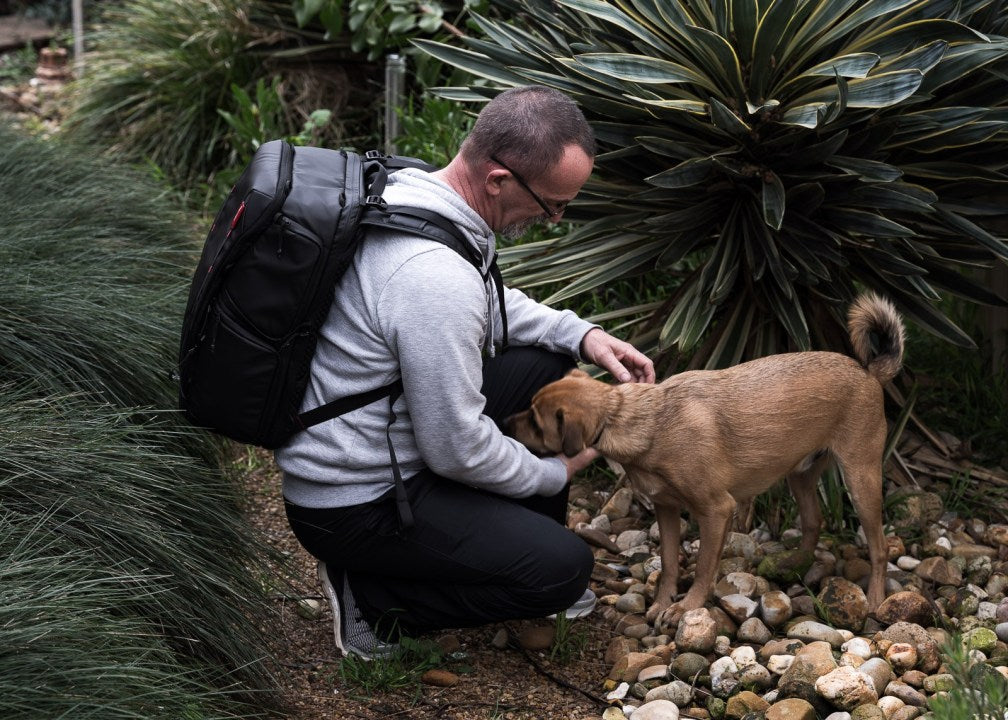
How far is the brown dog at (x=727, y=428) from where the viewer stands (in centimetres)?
381

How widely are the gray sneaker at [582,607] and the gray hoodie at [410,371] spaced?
599mm

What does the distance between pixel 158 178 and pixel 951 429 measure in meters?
5.13

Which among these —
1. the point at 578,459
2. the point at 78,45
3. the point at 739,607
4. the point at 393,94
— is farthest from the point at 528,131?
the point at 78,45

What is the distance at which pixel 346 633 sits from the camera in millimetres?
3809

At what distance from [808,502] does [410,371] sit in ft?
6.10

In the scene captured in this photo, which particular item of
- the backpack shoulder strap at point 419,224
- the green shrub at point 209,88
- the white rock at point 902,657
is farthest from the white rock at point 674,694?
the green shrub at point 209,88

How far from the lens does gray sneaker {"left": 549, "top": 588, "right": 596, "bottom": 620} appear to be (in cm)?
404

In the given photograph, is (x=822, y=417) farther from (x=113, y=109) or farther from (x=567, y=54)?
(x=113, y=109)

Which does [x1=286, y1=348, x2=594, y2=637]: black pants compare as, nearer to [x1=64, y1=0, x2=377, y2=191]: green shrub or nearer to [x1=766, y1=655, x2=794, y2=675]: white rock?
[x1=766, y1=655, x2=794, y2=675]: white rock

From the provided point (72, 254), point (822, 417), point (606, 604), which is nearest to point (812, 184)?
point (822, 417)

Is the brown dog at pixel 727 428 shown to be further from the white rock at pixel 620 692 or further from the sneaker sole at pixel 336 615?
the sneaker sole at pixel 336 615

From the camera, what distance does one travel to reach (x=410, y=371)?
3.24 meters

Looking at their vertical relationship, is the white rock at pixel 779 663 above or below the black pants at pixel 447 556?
below

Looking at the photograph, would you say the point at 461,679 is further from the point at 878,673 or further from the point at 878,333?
the point at 878,333
